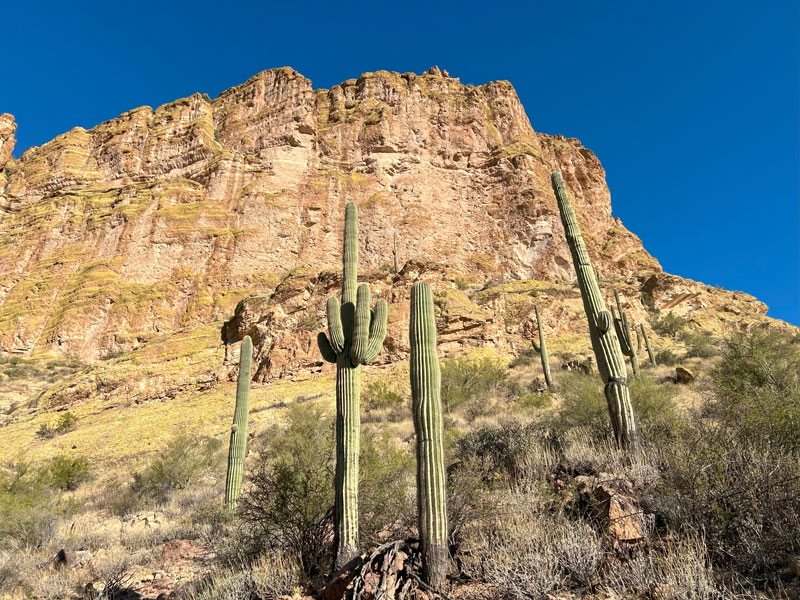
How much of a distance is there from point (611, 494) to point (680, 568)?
3.40ft

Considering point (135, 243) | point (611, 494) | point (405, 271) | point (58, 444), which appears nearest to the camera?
point (611, 494)

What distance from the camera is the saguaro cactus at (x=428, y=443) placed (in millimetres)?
3529

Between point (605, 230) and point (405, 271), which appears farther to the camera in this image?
point (605, 230)

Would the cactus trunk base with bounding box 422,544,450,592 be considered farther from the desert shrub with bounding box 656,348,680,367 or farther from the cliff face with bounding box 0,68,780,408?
the cliff face with bounding box 0,68,780,408

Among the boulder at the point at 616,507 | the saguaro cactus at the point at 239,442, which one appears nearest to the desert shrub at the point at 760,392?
the boulder at the point at 616,507

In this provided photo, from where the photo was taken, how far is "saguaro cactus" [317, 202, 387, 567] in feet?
14.4

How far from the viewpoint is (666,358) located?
18.9 meters

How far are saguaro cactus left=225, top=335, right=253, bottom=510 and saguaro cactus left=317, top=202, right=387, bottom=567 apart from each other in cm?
323

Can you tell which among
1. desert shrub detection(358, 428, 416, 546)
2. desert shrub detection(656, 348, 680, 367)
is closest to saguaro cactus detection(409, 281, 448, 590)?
desert shrub detection(358, 428, 416, 546)

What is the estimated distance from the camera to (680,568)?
104 inches

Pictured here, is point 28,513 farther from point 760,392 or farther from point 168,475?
point 760,392

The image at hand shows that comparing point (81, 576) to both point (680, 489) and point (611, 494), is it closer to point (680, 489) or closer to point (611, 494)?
point (611, 494)

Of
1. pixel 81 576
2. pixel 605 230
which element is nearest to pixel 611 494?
pixel 81 576

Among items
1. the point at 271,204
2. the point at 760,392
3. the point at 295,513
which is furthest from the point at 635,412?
the point at 271,204
